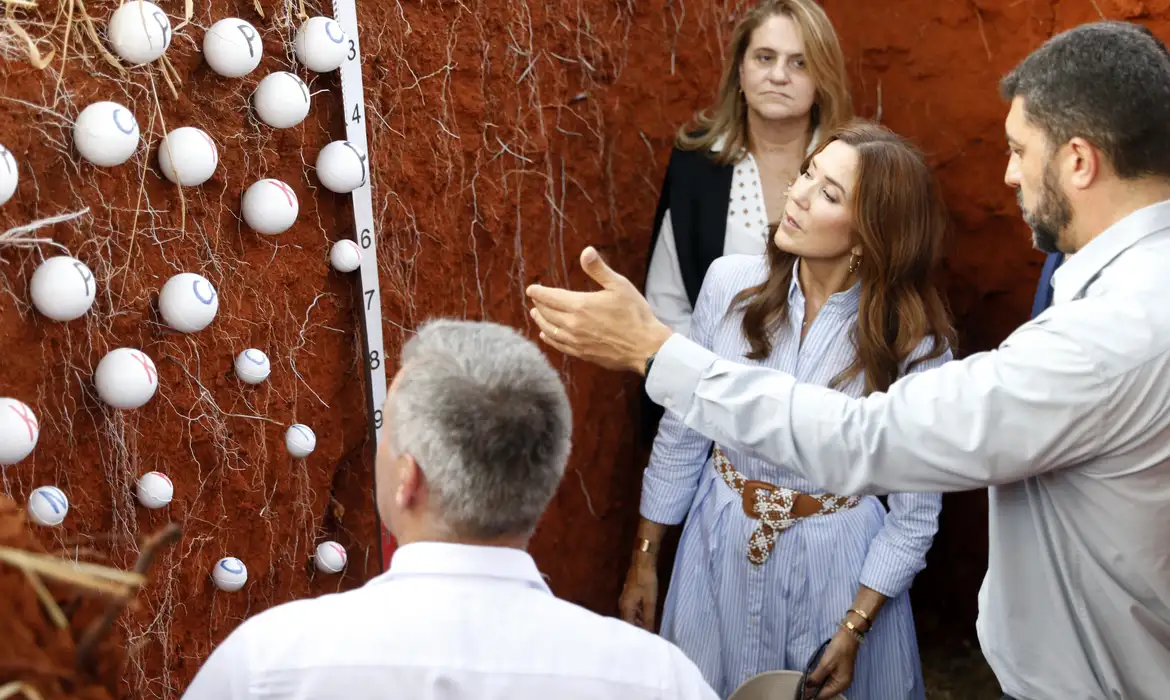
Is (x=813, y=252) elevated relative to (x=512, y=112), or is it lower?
lower

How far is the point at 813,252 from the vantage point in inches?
91.1

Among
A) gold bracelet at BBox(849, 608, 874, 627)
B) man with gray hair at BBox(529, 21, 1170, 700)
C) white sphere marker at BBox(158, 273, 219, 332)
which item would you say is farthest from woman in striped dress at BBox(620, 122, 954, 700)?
white sphere marker at BBox(158, 273, 219, 332)

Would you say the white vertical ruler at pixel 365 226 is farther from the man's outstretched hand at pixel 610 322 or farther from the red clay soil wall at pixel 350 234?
the man's outstretched hand at pixel 610 322

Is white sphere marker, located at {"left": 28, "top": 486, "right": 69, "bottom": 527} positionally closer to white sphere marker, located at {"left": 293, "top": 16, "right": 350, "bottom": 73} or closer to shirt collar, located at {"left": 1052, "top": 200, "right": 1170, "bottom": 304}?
white sphere marker, located at {"left": 293, "top": 16, "right": 350, "bottom": 73}

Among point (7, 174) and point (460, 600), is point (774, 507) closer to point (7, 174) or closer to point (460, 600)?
point (460, 600)

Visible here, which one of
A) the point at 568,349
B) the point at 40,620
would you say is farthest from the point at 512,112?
the point at 40,620

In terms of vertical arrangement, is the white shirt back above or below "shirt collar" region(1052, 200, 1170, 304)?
below

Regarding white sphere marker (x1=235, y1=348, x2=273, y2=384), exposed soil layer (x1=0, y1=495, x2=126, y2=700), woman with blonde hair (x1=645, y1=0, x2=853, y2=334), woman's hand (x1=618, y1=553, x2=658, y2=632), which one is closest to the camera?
exposed soil layer (x1=0, y1=495, x2=126, y2=700)

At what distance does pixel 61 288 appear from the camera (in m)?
1.57

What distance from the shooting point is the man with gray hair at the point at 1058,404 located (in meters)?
1.53

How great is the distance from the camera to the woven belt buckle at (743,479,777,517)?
233cm

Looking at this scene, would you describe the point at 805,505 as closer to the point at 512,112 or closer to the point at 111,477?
the point at 512,112

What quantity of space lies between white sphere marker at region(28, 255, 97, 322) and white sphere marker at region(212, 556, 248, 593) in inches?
21.4

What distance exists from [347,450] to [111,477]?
0.54 meters
